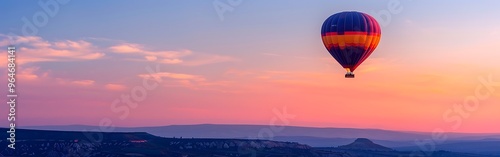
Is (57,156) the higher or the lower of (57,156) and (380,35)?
the lower

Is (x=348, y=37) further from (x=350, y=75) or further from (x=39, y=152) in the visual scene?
(x=39, y=152)

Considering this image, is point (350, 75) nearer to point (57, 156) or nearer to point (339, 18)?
point (339, 18)

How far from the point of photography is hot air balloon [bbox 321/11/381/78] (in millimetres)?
103375

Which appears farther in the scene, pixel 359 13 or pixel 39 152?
pixel 39 152

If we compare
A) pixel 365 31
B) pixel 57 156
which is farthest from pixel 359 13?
pixel 57 156

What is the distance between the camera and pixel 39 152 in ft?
649

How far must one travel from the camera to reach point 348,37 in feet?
339

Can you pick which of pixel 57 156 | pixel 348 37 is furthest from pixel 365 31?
pixel 57 156

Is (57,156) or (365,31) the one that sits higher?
(365,31)

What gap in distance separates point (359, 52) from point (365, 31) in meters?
2.88

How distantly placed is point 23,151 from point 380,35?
392 feet

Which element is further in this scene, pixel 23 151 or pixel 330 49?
pixel 23 151

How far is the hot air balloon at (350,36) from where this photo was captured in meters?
103

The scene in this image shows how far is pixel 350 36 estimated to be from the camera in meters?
103
